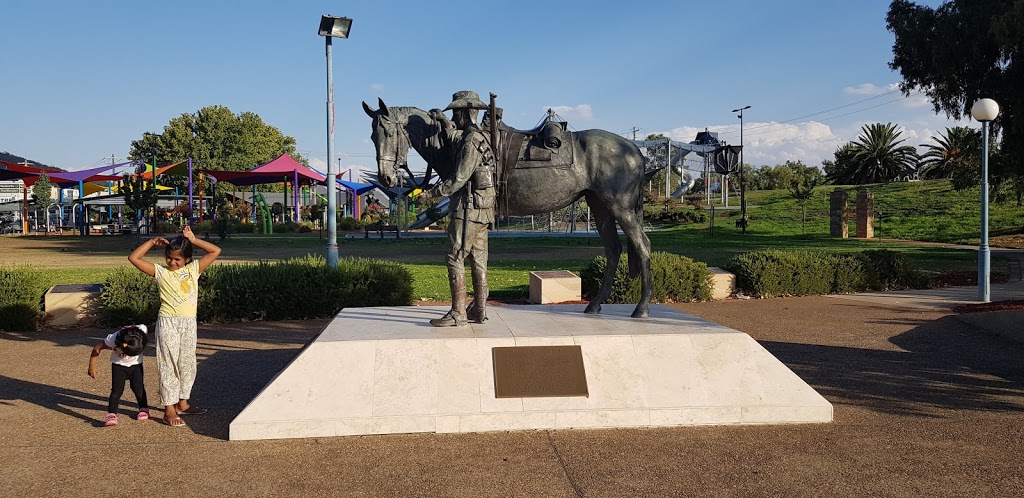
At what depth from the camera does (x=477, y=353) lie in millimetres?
5883

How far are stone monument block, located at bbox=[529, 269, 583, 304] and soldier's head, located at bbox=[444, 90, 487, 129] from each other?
6672 millimetres

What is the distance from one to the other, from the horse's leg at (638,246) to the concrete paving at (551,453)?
70.0 inches

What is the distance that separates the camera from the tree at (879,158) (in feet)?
192

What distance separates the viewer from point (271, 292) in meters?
11.8

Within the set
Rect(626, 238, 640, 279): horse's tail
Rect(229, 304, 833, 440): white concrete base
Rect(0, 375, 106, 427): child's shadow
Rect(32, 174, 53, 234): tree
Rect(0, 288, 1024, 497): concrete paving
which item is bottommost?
Rect(0, 288, 1024, 497): concrete paving

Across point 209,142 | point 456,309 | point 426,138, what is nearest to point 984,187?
point 456,309

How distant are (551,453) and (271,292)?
792 cm

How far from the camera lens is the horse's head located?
20.6ft

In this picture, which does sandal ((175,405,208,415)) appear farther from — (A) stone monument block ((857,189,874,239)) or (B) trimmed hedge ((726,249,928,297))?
(A) stone monument block ((857,189,874,239))

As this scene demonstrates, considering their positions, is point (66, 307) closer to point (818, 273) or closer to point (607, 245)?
point (607, 245)

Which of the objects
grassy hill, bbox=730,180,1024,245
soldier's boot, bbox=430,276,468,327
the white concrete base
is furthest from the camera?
grassy hill, bbox=730,180,1024,245

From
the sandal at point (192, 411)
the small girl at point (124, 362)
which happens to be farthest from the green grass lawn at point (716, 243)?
the small girl at point (124, 362)

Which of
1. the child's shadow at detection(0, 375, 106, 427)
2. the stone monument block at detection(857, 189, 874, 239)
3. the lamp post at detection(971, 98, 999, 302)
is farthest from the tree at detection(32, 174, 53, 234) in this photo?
the lamp post at detection(971, 98, 999, 302)

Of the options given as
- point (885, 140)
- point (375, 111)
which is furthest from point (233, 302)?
point (885, 140)
